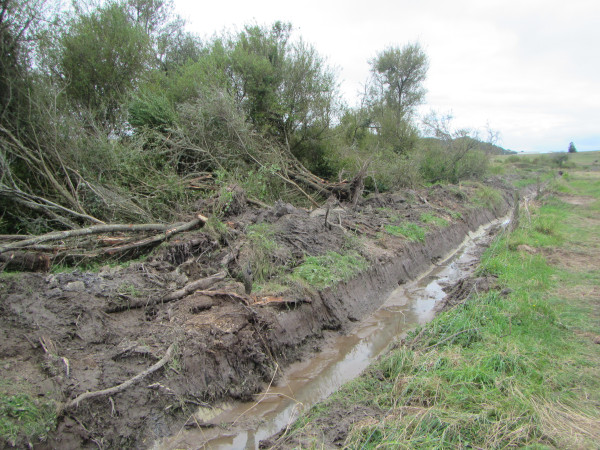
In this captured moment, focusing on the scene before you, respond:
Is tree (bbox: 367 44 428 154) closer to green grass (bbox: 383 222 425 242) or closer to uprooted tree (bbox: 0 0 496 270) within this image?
uprooted tree (bbox: 0 0 496 270)

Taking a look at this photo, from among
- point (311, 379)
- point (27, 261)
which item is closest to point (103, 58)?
point (27, 261)

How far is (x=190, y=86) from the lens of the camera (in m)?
13.0

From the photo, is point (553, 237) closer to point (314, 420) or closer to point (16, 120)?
point (314, 420)

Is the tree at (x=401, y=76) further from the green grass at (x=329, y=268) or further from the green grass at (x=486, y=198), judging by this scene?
the green grass at (x=329, y=268)

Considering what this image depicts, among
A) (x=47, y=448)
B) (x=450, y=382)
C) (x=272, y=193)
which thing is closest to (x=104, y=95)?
(x=272, y=193)

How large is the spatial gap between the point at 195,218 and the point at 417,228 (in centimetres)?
628

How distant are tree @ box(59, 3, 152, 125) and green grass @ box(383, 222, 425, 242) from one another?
890cm

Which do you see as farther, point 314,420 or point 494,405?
point 314,420

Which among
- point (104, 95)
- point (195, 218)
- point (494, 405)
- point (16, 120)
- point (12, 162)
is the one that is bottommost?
point (494, 405)

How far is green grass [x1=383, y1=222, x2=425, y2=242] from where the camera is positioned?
34.5 feet

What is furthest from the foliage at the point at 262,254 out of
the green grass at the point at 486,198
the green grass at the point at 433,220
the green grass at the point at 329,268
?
the green grass at the point at 486,198

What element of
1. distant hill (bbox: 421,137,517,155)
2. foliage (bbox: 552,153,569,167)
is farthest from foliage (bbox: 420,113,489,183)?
foliage (bbox: 552,153,569,167)

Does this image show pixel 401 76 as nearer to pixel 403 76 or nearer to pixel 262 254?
pixel 403 76

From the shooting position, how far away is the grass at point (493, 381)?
11.1 ft
